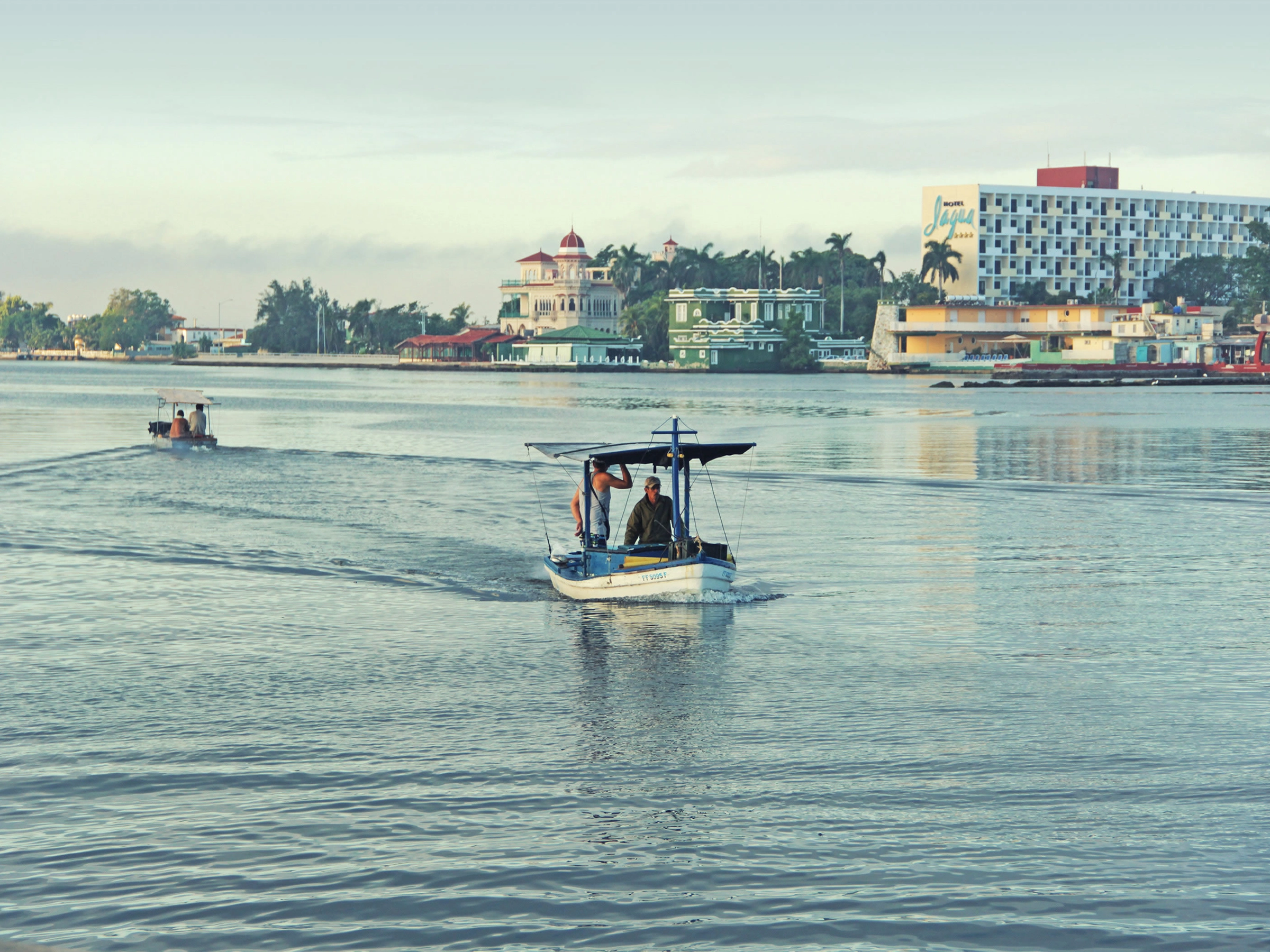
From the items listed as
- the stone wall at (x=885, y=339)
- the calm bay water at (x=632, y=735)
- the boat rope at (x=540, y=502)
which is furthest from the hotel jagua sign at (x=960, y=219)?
the calm bay water at (x=632, y=735)

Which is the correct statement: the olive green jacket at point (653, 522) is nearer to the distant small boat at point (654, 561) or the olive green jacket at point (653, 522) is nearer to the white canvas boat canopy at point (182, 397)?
the distant small boat at point (654, 561)

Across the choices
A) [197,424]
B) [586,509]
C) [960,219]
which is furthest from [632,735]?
[960,219]

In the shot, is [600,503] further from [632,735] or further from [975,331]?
[975,331]

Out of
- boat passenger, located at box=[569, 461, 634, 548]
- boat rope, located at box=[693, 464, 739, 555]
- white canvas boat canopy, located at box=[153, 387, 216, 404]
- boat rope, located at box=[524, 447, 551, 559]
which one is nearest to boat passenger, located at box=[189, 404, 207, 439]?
white canvas boat canopy, located at box=[153, 387, 216, 404]

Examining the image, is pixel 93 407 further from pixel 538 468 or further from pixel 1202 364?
pixel 1202 364

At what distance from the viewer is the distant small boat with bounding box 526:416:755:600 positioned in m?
24.0

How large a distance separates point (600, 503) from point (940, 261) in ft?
577

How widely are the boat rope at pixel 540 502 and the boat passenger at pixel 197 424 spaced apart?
1422cm

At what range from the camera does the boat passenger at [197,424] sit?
209 ft

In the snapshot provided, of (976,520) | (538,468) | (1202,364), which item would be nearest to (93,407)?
(538,468)

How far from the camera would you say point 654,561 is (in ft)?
80.8

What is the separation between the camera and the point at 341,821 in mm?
12586

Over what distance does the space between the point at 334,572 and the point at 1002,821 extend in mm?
18361

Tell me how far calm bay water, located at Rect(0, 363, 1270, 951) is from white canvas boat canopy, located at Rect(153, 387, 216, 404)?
74.9 ft
